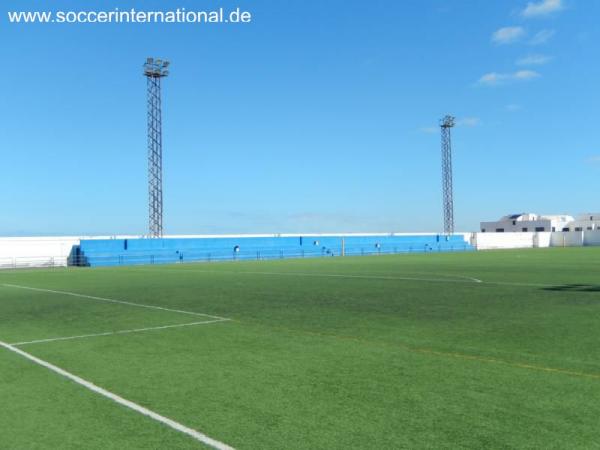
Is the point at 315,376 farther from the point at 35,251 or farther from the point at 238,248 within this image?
the point at 238,248

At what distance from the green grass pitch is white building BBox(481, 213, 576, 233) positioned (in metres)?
113

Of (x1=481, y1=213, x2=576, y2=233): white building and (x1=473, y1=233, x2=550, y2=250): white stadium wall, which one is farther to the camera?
(x1=481, y1=213, x2=576, y2=233): white building

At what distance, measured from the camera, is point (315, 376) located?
741cm

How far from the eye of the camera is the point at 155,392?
677 centimetres

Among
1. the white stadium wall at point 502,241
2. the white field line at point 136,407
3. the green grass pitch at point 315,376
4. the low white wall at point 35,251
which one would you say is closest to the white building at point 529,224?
the white stadium wall at point 502,241

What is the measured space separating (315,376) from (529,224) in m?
125

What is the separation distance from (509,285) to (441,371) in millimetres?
13968

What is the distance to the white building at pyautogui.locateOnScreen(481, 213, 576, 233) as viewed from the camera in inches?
4685

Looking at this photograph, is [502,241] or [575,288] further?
[502,241]

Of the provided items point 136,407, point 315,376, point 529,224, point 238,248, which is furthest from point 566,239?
point 136,407

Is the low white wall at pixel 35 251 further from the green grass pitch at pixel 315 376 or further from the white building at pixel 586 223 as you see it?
the white building at pixel 586 223

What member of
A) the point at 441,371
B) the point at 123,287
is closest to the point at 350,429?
the point at 441,371

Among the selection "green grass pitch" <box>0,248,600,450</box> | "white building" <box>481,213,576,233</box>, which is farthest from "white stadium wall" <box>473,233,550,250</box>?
"green grass pitch" <box>0,248,600,450</box>

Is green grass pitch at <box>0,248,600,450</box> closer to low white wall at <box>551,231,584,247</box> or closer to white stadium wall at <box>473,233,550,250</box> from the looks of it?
white stadium wall at <box>473,233,550,250</box>
